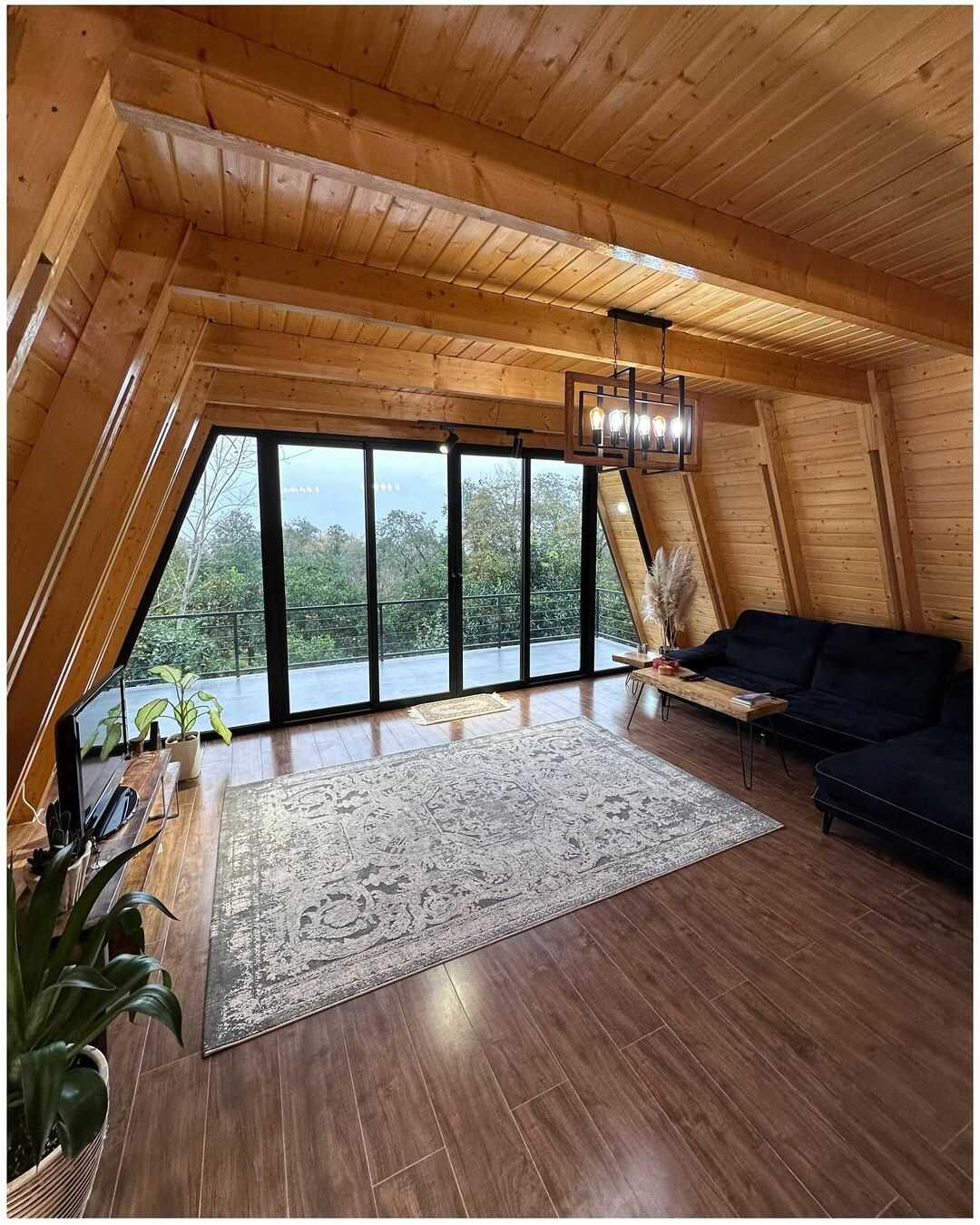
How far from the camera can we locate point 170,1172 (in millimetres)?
1413

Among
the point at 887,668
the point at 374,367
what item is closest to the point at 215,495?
the point at 374,367

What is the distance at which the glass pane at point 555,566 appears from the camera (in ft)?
18.8

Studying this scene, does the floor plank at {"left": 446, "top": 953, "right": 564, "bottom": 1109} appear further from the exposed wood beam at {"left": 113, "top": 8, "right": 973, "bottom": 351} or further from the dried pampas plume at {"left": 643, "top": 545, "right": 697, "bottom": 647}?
the dried pampas plume at {"left": 643, "top": 545, "right": 697, "bottom": 647}

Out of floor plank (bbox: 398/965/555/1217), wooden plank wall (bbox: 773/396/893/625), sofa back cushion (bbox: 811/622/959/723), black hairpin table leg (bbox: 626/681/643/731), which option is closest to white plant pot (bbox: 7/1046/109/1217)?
floor plank (bbox: 398/965/555/1217)

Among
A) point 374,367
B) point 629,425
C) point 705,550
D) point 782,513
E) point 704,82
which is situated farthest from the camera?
point 705,550

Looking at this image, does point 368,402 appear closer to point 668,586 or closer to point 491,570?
point 491,570

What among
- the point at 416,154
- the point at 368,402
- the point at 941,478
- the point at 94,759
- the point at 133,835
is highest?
→ the point at 368,402

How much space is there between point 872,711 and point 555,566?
322 cm

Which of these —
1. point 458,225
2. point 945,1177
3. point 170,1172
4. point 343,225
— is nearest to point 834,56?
point 458,225

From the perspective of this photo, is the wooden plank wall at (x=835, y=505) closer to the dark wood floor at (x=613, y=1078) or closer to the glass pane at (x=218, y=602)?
the dark wood floor at (x=613, y=1078)

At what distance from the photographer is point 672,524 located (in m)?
Answer: 5.65

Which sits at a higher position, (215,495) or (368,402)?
(368,402)

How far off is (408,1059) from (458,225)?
2961 millimetres

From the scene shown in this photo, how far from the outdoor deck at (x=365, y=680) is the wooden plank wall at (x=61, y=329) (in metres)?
3.23
